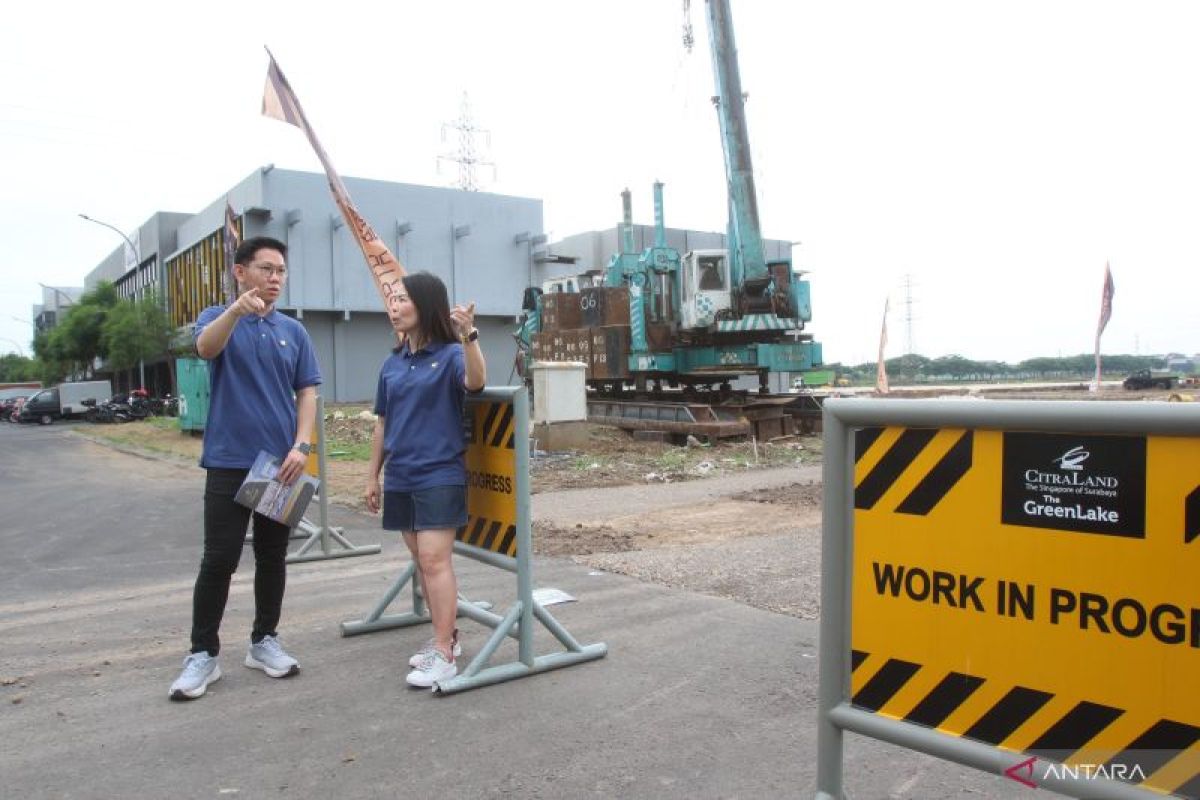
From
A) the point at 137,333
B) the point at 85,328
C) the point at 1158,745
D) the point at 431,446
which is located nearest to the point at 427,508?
the point at 431,446

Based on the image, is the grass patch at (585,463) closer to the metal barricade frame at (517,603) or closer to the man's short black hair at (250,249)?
the metal barricade frame at (517,603)

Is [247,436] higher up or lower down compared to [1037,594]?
higher up

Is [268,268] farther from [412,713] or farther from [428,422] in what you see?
[412,713]

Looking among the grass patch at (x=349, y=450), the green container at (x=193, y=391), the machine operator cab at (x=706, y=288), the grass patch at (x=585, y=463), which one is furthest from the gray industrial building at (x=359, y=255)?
the grass patch at (x=585, y=463)

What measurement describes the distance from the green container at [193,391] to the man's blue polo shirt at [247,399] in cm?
1939

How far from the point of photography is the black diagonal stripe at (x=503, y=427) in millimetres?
4102

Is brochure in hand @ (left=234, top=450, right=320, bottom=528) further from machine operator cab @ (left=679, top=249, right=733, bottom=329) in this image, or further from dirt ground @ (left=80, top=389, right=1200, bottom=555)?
machine operator cab @ (left=679, top=249, right=733, bottom=329)

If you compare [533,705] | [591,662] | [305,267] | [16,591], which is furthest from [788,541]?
Result: [305,267]

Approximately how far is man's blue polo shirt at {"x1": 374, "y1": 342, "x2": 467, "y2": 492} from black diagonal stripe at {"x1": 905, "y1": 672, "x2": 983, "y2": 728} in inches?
91.3

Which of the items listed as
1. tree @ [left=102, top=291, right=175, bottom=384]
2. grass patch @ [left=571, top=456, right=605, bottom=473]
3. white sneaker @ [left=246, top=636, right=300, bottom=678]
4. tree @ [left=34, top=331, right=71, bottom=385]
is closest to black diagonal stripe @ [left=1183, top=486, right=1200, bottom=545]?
white sneaker @ [left=246, top=636, right=300, bottom=678]

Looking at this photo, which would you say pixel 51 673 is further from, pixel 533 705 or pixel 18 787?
pixel 533 705

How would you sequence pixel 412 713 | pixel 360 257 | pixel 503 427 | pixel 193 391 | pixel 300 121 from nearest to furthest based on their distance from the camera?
pixel 412 713, pixel 503 427, pixel 300 121, pixel 193 391, pixel 360 257

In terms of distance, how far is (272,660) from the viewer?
13.7 ft

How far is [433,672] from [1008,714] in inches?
99.9
